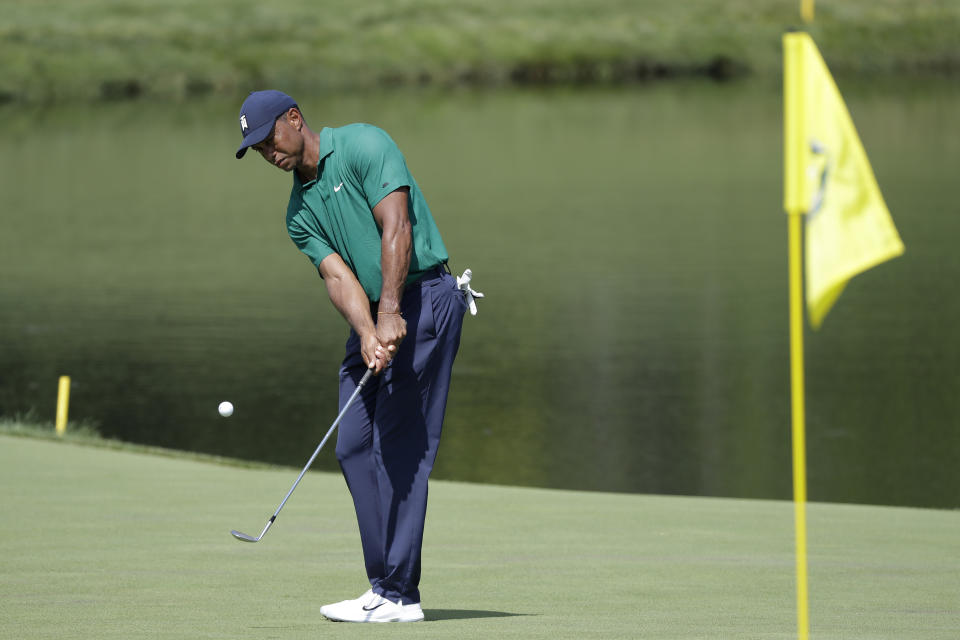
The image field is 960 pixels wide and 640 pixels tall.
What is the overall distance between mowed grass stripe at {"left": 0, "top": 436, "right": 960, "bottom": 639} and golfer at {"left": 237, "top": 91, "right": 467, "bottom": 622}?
0.30m

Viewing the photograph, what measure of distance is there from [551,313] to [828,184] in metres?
21.6

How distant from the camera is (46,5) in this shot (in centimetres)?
7388

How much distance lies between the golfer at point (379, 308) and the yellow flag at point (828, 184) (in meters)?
1.44

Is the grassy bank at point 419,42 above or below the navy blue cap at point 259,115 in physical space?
above

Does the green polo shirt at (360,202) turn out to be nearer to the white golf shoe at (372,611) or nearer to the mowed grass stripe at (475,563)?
the white golf shoe at (372,611)

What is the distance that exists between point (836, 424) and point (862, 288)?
9.86 meters

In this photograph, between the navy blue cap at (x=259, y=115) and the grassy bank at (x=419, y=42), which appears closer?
the navy blue cap at (x=259, y=115)

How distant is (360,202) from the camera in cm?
520

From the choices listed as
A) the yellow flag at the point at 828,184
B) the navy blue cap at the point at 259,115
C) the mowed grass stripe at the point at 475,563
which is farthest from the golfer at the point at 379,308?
the yellow flag at the point at 828,184

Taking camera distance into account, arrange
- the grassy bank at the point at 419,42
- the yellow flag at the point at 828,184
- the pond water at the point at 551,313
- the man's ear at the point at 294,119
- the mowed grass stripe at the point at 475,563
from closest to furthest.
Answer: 1. the yellow flag at the point at 828,184
2. the mowed grass stripe at the point at 475,563
3. the man's ear at the point at 294,119
4. the pond water at the point at 551,313
5. the grassy bank at the point at 419,42

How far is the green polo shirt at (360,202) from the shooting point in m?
5.13

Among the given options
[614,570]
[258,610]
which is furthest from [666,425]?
[258,610]

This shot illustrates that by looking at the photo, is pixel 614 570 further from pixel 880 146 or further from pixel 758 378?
pixel 880 146

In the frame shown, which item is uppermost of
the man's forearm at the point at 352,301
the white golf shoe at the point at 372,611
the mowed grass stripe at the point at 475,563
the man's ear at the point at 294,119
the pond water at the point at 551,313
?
the man's ear at the point at 294,119
